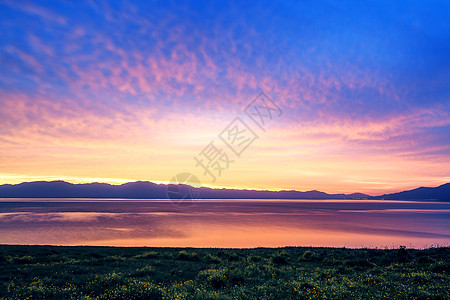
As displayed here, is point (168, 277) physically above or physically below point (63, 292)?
below

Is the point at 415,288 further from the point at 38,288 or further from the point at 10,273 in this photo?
the point at 10,273

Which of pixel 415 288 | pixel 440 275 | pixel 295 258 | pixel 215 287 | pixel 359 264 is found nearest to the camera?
pixel 415 288

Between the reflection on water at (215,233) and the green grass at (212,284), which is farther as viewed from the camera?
the reflection on water at (215,233)

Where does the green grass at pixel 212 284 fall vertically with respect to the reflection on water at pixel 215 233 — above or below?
above

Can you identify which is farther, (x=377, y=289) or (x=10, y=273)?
(x=10, y=273)

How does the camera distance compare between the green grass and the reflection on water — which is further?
the reflection on water

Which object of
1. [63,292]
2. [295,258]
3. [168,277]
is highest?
[63,292]

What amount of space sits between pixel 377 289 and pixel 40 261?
28.2 meters

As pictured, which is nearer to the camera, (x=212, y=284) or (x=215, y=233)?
(x=212, y=284)

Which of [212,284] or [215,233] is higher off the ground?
[212,284]

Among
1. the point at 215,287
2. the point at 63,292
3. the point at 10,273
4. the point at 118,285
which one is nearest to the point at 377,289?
the point at 215,287

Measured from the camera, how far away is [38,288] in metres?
12.7

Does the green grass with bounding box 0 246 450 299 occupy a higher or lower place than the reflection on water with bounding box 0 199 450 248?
Result: higher

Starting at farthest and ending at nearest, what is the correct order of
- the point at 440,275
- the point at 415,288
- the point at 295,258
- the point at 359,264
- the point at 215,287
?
the point at 295,258
the point at 359,264
the point at 440,275
the point at 215,287
the point at 415,288
